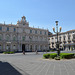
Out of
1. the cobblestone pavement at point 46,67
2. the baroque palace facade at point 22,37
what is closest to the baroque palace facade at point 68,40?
the baroque palace facade at point 22,37

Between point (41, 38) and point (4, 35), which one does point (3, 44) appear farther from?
point (41, 38)

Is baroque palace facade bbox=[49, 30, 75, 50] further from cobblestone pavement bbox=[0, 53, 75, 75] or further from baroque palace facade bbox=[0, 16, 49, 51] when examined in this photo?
cobblestone pavement bbox=[0, 53, 75, 75]

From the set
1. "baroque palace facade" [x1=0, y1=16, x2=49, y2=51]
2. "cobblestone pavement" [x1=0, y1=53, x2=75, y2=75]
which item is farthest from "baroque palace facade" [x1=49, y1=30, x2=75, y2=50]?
"cobblestone pavement" [x1=0, y1=53, x2=75, y2=75]

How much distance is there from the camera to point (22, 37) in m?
59.7

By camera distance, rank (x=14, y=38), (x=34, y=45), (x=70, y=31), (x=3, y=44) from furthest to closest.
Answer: (x=70, y=31), (x=34, y=45), (x=14, y=38), (x=3, y=44)

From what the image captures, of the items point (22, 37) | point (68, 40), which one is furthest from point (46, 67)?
point (68, 40)

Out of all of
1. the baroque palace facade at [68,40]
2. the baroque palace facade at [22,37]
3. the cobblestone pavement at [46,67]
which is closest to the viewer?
the cobblestone pavement at [46,67]

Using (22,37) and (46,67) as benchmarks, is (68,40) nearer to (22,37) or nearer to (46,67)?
(22,37)

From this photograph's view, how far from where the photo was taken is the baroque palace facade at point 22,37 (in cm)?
5422

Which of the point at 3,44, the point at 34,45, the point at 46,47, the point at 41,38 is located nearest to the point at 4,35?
the point at 3,44

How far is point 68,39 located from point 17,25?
31152 millimetres

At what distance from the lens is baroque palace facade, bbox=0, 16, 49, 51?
178 ft

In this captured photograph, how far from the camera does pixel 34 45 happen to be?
2495 inches

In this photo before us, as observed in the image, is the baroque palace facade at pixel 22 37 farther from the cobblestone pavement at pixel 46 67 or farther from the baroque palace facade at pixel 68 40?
the cobblestone pavement at pixel 46 67
